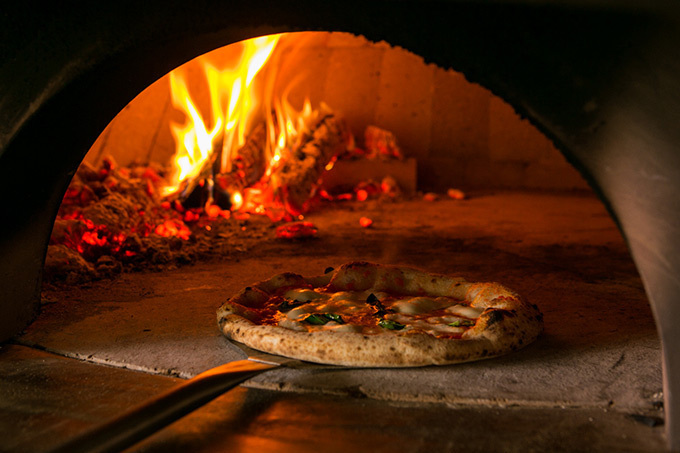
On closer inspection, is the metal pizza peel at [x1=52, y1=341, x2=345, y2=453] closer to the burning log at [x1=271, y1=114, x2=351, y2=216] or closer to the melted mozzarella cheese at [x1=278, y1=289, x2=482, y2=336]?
the melted mozzarella cheese at [x1=278, y1=289, x2=482, y2=336]

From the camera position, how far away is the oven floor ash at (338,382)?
1.94 meters

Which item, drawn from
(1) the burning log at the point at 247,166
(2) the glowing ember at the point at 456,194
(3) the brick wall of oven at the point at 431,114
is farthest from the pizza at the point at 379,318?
(3) the brick wall of oven at the point at 431,114

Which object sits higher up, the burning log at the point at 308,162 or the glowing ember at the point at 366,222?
the burning log at the point at 308,162

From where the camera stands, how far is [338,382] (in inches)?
91.0

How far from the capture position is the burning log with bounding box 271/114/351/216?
634 cm

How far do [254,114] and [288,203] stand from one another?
1.50 m

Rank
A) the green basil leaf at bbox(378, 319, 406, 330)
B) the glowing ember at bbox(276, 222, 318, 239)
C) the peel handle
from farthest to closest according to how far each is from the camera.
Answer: the glowing ember at bbox(276, 222, 318, 239) < the green basil leaf at bbox(378, 319, 406, 330) < the peel handle

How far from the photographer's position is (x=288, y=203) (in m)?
6.34

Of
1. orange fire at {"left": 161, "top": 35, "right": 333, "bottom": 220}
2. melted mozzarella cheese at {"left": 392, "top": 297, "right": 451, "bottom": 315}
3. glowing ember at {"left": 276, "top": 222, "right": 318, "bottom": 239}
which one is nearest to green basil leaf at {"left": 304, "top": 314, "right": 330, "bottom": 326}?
melted mozzarella cheese at {"left": 392, "top": 297, "right": 451, "bottom": 315}

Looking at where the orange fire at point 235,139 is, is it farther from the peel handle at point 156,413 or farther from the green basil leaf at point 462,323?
the peel handle at point 156,413

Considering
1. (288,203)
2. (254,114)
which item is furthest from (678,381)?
(254,114)

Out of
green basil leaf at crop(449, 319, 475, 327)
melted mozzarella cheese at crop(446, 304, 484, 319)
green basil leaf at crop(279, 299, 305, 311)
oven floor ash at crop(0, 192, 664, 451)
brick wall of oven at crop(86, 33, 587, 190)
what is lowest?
oven floor ash at crop(0, 192, 664, 451)

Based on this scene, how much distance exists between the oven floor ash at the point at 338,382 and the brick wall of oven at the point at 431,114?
14.6ft

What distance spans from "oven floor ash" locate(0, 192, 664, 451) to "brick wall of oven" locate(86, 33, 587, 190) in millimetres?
4450
